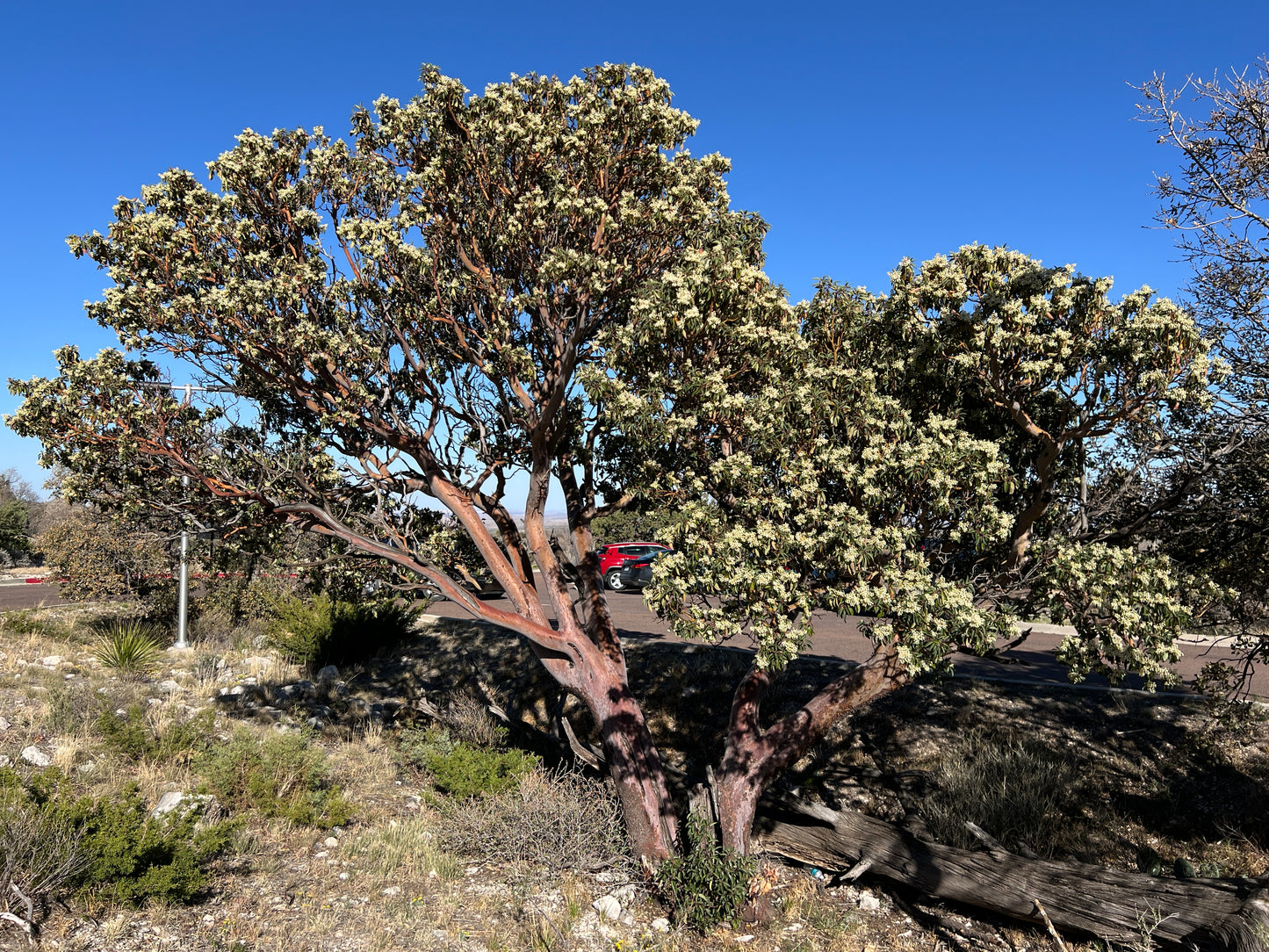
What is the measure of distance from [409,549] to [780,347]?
4.91 metres

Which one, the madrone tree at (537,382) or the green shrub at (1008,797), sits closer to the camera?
the madrone tree at (537,382)

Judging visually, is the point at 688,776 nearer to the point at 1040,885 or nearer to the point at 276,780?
the point at 1040,885

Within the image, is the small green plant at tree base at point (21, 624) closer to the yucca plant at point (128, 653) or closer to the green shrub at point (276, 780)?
the yucca plant at point (128, 653)

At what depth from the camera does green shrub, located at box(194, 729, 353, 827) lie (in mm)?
8594

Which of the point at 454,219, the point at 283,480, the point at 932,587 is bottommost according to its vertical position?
the point at 932,587

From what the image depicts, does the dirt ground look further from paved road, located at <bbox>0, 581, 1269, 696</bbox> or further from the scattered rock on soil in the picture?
paved road, located at <bbox>0, 581, 1269, 696</bbox>

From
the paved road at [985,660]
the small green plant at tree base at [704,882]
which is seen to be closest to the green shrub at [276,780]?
the small green plant at tree base at [704,882]

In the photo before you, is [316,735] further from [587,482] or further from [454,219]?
[454,219]

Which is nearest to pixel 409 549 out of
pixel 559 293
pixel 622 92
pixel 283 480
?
pixel 283 480

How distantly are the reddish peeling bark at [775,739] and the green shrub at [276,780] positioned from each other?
440 cm

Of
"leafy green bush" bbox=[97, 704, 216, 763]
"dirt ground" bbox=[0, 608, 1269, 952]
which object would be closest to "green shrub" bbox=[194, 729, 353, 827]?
"dirt ground" bbox=[0, 608, 1269, 952]

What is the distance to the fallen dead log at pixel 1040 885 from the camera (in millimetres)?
5746

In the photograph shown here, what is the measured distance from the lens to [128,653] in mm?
14062

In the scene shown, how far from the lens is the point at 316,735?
11930mm
